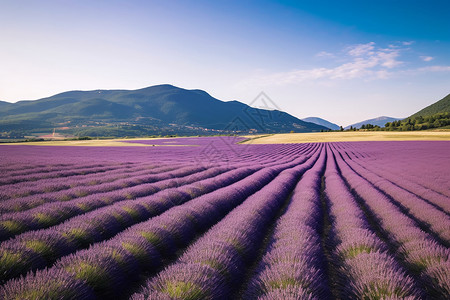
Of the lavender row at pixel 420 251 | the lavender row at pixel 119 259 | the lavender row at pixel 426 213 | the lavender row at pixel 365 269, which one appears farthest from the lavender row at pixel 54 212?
the lavender row at pixel 426 213

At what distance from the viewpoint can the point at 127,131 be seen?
122 metres

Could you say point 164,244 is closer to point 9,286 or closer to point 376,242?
point 9,286

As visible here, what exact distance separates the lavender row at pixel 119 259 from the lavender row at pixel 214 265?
532 millimetres

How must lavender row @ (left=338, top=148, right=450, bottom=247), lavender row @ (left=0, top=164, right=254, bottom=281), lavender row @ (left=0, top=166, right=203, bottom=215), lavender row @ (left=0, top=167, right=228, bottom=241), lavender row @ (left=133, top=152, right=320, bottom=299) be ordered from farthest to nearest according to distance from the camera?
lavender row @ (left=0, top=166, right=203, bottom=215) → lavender row @ (left=338, top=148, right=450, bottom=247) → lavender row @ (left=0, top=167, right=228, bottom=241) → lavender row @ (left=0, top=164, right=254, bottom=281) → lavender row @ (left=133, top=152, right=320, bottom=299)

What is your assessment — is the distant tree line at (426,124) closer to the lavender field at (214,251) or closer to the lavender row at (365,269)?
the lavender field at (214,251)

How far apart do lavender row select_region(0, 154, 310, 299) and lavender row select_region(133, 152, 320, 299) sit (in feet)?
1.75

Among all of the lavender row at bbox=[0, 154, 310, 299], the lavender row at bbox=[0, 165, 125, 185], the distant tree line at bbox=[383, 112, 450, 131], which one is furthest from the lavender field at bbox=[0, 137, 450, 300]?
the distant tree line at bbox=[383, 112, 450, 131]

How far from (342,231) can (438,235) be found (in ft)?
5.86

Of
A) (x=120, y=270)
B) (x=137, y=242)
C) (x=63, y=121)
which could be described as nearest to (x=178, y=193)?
(x=137, y=242)

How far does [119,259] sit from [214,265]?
1163 mm

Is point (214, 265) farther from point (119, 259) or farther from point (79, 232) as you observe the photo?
point (79, 232)

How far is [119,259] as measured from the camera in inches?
116

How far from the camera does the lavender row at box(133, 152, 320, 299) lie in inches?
86.6

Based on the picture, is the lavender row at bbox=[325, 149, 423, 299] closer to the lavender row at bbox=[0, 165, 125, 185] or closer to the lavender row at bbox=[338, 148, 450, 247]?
the lavender row at bbox=[338, 148, 450, 247]
